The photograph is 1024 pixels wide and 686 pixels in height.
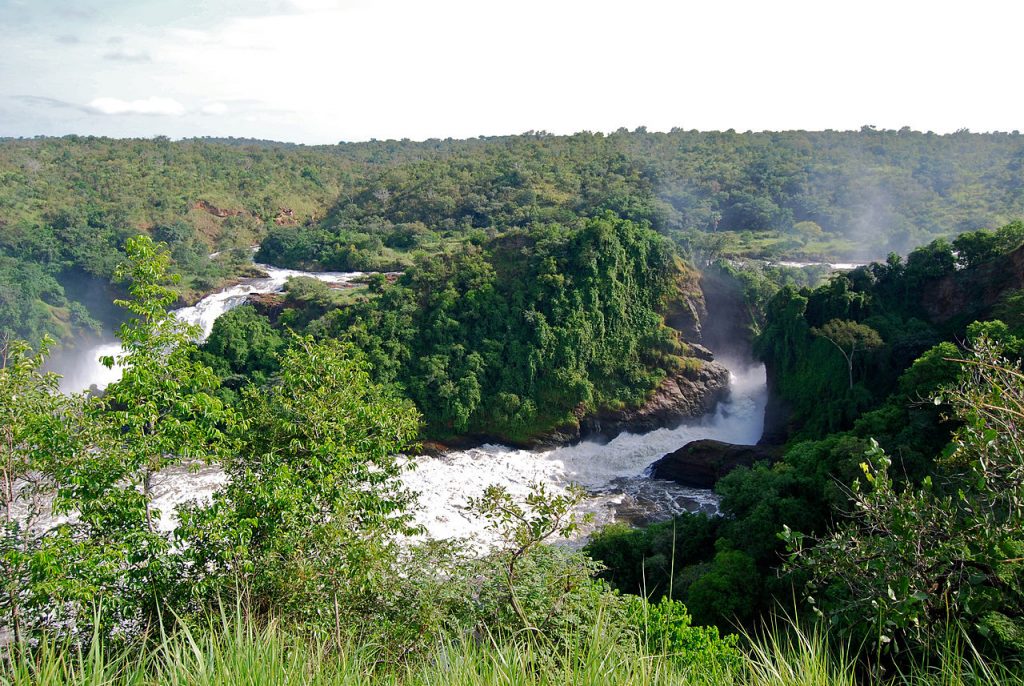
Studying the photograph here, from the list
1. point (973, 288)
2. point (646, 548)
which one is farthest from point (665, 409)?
point (646, 548)

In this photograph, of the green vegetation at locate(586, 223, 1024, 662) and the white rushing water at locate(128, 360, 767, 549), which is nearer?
the green vegetation at locate(586, 223, 1024, 662)

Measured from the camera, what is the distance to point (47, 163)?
50812 mm

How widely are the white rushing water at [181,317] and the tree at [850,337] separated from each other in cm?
2264

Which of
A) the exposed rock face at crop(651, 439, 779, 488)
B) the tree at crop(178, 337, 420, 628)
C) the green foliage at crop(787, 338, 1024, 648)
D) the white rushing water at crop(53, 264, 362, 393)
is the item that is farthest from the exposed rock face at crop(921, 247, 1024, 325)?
the white rushing water at crop(53, 264, 362, 393)

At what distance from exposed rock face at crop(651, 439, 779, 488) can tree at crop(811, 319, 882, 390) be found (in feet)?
11.2

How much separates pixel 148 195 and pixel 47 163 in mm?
12115

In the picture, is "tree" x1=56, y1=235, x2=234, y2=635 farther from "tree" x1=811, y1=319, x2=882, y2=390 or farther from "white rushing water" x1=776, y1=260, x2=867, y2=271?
"white rushing water" x1=776, y1=260, x2=867, y2=271

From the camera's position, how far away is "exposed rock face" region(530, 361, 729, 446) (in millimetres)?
25281

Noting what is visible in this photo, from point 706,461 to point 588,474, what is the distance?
13.1 feet

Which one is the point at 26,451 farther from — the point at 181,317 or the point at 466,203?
the point at 466,203

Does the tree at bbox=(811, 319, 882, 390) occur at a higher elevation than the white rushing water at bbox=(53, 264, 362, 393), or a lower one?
higher

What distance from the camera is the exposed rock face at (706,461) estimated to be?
20.4 metres

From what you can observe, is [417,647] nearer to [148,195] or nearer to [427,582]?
[427,582]

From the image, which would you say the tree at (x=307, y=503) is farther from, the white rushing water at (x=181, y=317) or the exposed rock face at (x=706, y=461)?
the white rushing water at (x=181, y=317)
